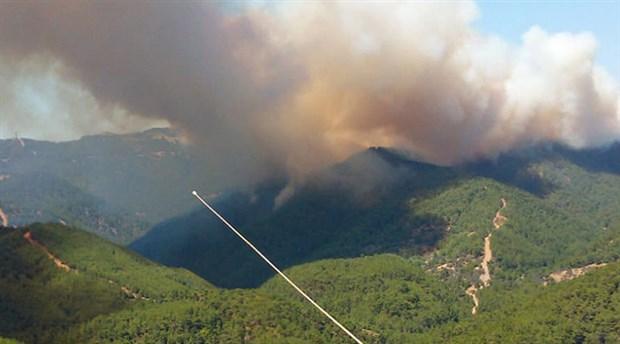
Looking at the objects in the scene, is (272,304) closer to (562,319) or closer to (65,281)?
(65,281)

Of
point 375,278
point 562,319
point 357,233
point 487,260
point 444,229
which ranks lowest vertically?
point 562,319

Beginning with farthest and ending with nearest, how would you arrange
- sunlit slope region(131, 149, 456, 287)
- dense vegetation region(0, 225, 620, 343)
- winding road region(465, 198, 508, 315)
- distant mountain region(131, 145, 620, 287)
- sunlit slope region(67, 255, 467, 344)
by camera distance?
sunlit slope region(131, 149, 456, 287), distant mountain region(131, 145, 620, 287), winding road region(465, 198, 508, 315), dense vegetation region(0, 225, 620, 343), sunlit slope region(67, 255, 467, 344)

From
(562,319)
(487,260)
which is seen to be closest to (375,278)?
(487,260)

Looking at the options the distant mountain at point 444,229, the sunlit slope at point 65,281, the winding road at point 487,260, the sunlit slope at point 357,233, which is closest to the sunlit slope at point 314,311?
the winding road at point 487,260

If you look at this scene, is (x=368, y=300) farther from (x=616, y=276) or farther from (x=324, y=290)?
(x=616, y=276)

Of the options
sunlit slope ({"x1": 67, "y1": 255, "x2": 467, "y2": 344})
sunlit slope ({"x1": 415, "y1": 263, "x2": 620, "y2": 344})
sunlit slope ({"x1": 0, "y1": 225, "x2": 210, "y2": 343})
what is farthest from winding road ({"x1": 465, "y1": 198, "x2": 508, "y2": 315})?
sunlit slope ({"x1": 0, "y1": 225, "x2": 210, "y2": 343})

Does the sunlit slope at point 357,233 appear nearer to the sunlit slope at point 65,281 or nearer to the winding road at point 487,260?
the winding road at point 487,260

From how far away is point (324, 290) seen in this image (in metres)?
142

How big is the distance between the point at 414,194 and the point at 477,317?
6599 cm

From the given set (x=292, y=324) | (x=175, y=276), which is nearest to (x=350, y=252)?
(x=175, y=276)

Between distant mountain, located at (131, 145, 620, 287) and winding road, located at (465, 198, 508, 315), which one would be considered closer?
winding road, located at (465, 198, 508, 315)

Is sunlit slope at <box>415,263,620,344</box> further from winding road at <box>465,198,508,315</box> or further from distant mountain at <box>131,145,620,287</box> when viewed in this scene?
distant mountain at <box>131,145,620,287</box>


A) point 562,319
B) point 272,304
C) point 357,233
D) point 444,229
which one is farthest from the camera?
point 357,233

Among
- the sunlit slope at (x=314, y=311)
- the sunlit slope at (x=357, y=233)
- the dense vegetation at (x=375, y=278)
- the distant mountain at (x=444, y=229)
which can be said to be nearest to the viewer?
the sunlit slope at (x=314, y=311)
